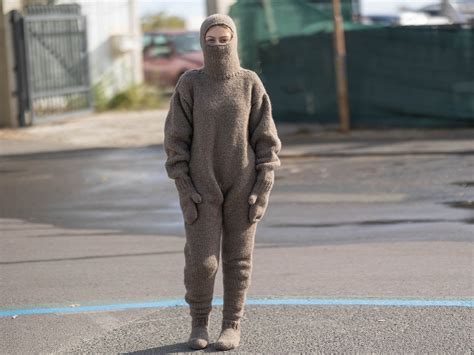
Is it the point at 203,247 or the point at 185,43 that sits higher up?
the point at 203,247

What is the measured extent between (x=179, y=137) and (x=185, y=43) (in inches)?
894

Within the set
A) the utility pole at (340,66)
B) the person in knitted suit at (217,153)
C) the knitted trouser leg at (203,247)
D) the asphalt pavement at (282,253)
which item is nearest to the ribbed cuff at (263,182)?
the person in knitted suit at (217,153)

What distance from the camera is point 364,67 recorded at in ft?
56.0

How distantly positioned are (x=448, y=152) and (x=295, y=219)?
465 cm

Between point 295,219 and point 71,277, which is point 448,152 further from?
point 71,277

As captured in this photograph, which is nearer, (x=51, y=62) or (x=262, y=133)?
(x=262, y=133)

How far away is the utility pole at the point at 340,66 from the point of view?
16234 mm

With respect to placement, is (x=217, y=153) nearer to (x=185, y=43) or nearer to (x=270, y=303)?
(x=270, y=303)

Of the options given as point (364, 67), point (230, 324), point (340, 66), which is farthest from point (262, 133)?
point (364, 67)

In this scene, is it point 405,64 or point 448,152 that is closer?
point 448,152

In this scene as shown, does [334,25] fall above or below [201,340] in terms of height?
above

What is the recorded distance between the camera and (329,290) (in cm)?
705

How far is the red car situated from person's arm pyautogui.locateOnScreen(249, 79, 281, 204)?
21.6 m

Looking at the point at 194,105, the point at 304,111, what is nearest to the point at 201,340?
the point at 194,105
